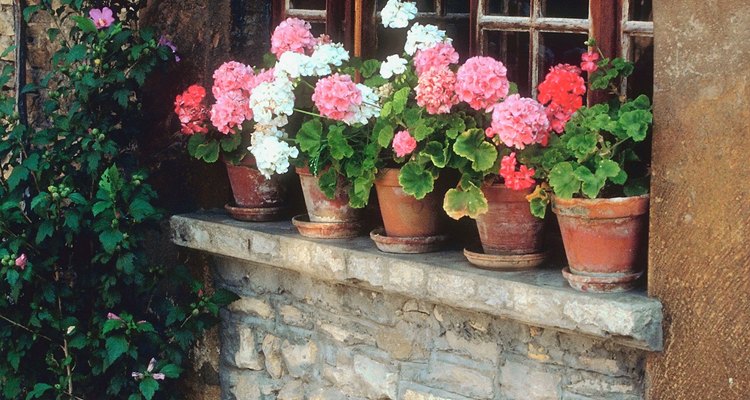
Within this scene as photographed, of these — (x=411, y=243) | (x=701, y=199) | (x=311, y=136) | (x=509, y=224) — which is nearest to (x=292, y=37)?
(x=311, y=136)

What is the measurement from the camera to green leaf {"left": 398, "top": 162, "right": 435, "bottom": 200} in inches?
133

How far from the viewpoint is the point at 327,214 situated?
3947mm

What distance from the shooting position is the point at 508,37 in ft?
12.0

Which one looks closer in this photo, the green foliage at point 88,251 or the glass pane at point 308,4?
the green foliage at point 88,251

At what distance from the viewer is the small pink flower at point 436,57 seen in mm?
3420

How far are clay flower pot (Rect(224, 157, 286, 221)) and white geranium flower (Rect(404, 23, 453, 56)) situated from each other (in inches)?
39.2

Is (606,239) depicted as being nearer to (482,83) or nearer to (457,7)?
(482,83)

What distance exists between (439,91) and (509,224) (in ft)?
1.52

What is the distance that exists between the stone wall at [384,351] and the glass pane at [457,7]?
3.40 ft

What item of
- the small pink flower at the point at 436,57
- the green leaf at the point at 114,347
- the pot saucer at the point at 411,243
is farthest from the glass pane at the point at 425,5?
the green leaf at the point at 114,347

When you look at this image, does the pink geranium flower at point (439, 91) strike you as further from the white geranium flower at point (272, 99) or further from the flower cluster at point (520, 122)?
the white geranium flower at point (272, 99)

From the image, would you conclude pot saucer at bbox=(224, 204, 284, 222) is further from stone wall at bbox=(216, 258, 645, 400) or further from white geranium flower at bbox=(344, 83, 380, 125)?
white geranium flower at bbox=(344, 83, 380, 125)

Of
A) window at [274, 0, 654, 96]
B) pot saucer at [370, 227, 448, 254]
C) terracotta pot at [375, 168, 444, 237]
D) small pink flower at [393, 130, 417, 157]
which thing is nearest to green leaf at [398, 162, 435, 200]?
small pink flower at [393, 130, 417, 157]

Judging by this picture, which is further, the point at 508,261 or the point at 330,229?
the point at 330,229
